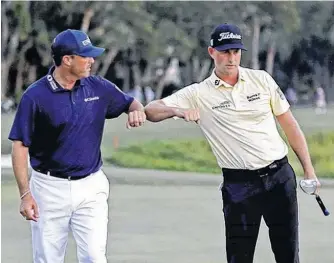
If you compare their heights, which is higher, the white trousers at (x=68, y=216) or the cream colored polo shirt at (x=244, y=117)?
the cream colored polo shirt at (x=244, y=117)

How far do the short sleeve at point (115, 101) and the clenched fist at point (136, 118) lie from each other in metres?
0.14

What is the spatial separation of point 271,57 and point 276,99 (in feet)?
163

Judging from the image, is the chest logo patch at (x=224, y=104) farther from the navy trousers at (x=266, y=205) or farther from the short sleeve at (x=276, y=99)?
the navy trousers at (x=266, y=205)

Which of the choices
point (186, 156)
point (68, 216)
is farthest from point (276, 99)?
point (186, 156)

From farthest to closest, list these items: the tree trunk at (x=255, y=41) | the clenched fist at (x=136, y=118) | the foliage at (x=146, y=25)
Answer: the tree trunk at (x=255, y=41), the foliage at (x=146, y=25), the clenched fist at (x=136, y=118)

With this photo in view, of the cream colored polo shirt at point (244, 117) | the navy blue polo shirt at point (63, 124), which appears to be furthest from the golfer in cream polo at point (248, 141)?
the navy blue polo shirt at point (63, 124)

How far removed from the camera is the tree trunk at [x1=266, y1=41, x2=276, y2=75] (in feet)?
169

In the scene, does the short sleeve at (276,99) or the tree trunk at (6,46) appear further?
the tree trunk at (6,46)

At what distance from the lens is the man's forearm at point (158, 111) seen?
216 inches

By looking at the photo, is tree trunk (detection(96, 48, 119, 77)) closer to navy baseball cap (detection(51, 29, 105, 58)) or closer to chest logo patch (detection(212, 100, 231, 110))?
chest logo patch (detection(212, 100, 231, 110))

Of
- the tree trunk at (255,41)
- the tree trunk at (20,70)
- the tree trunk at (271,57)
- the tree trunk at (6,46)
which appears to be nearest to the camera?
the tree trunk at (6,46)

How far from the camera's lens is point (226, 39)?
18.0ft

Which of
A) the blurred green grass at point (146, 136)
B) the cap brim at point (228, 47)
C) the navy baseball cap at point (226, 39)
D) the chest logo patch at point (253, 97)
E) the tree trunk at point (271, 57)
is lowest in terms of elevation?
the tree trunk at point (271, 57)

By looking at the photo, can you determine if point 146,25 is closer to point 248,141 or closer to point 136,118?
point 248,141
